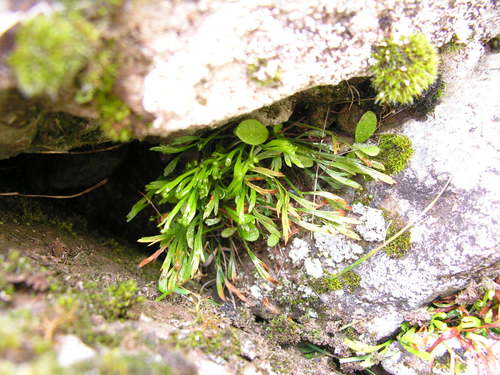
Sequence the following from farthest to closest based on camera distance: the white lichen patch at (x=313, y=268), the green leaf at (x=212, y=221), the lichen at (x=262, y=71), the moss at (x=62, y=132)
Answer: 1. the green leaf at (x=212, y=221)
2. the white lichen patch at (x=313, y=268)
3. the moss at (x=62, y=132)
4. the lichen at (x=262, y=71)

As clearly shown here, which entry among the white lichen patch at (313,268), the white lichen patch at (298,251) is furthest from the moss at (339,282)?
the white lichen patch at (298,251)

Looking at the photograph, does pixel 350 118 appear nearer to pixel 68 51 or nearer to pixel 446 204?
pixel 446 204

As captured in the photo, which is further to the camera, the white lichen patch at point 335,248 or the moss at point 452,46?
the white lichen patch at point 335,248

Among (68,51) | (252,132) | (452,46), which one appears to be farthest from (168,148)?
(452,46)

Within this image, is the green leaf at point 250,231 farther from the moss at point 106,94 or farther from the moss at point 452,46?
the moss at point 452,46

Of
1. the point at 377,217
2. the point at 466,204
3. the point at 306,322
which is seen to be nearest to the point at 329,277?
the point at 306,322

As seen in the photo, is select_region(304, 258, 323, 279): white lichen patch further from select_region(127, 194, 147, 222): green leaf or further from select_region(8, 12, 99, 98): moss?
select_region(8, 12, 99, 98): moss

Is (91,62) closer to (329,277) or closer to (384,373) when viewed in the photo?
(329,277)

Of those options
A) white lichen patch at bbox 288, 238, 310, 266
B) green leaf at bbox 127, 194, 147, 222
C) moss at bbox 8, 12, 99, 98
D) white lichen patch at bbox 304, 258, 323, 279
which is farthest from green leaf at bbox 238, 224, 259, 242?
moss at bbox 8, 12, 99, 98
